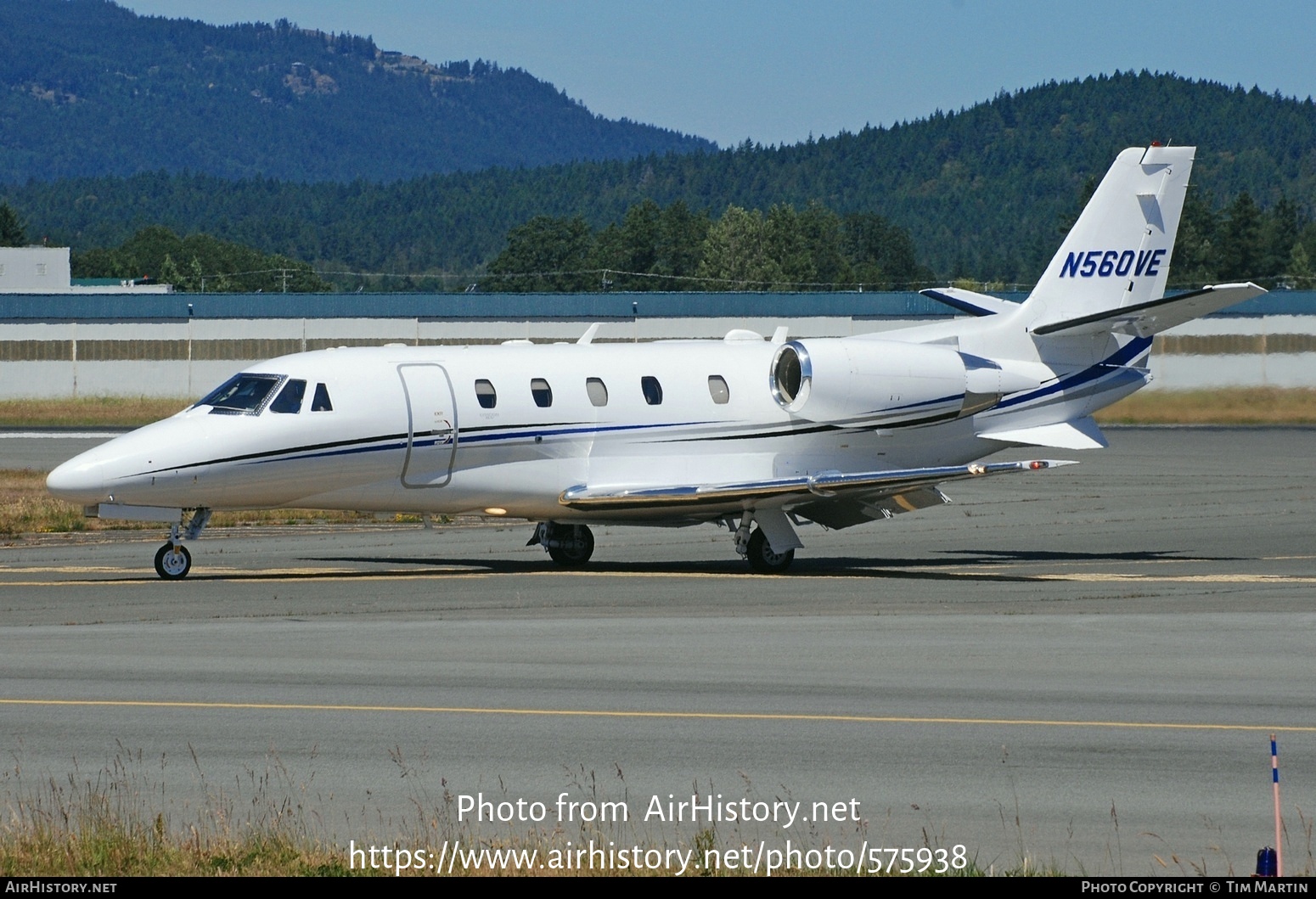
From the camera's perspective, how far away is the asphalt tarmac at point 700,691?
10.7 meters

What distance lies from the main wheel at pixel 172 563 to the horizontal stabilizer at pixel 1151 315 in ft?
43.9

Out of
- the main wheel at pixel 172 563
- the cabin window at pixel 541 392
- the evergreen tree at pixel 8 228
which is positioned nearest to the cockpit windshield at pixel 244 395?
the main wheel at pixel 172 563

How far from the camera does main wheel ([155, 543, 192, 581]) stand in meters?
23.2

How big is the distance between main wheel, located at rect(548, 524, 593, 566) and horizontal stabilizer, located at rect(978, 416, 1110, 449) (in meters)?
6.42

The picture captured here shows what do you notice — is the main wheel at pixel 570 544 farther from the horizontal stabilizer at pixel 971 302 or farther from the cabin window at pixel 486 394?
the horizontal stabilizer at pixel 971 302

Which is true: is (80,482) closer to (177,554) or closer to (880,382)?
(177,554)

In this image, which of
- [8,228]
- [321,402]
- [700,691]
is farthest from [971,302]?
[8,228]

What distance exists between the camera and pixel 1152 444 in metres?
53.8

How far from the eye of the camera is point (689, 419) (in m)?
25.5

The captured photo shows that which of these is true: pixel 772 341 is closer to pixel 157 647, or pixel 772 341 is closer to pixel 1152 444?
pixel 157 647

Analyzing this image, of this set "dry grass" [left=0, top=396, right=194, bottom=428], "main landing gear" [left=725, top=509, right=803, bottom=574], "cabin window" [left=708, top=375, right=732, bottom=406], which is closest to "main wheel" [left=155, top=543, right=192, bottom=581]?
"main landing gear" [left=725, top=509, right=803, bottom=574]

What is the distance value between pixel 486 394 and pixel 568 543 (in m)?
2.90

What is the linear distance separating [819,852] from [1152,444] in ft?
153

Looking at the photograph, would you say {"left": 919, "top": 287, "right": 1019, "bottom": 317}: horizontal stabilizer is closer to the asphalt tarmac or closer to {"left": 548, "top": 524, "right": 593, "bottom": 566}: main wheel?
the asphalt tarmac
